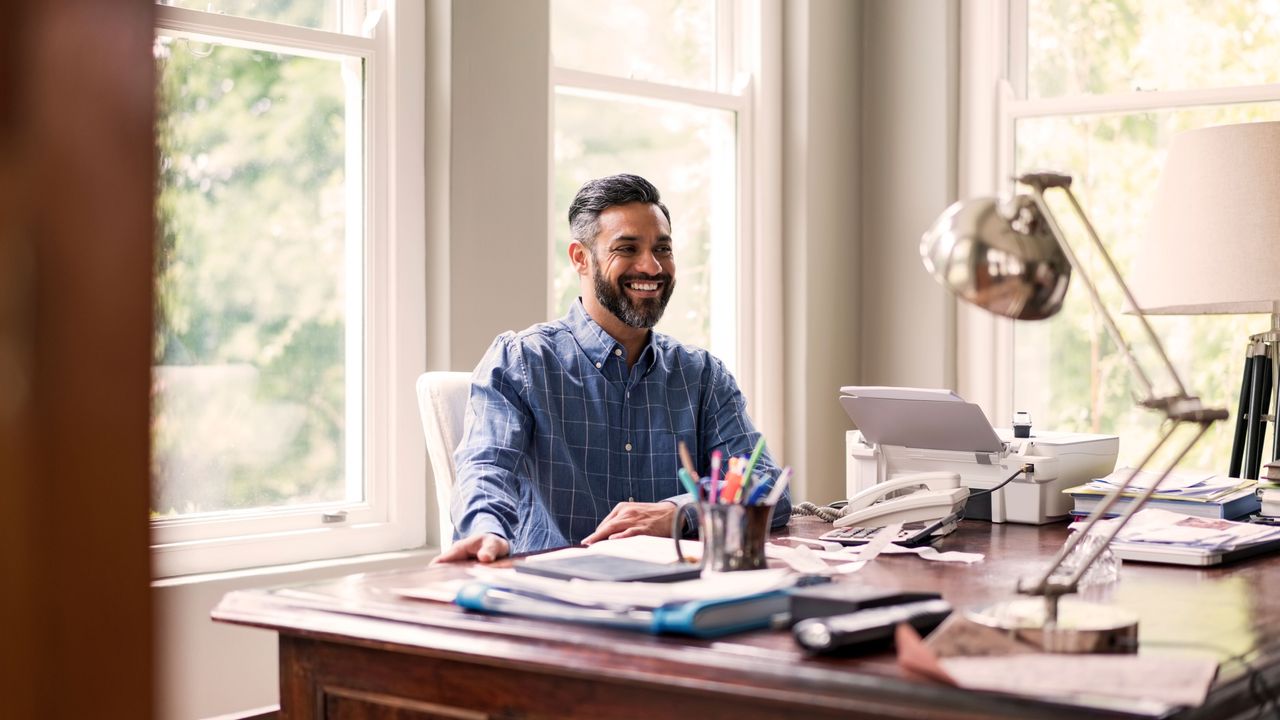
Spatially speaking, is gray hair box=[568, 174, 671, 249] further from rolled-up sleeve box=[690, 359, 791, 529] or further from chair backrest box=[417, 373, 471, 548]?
chair backrest box=[417, 373, 471, 548]

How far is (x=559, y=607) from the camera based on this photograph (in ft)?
4.49

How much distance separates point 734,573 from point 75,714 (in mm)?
1260

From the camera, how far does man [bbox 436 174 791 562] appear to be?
2307 mm

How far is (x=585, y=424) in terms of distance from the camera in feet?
8.21

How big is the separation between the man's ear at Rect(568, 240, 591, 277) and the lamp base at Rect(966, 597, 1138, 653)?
1.52 metres

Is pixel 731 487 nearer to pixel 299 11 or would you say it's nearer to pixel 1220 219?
pixel 1220 219

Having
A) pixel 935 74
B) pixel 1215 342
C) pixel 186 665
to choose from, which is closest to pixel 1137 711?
pixel 186 665

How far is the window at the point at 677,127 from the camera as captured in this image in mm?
3650

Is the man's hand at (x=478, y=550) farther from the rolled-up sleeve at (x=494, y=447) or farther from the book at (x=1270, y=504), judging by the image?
the book at (x=1270, y=504)

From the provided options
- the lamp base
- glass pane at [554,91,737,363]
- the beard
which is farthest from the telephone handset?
glass pane at [554,91,737,363]

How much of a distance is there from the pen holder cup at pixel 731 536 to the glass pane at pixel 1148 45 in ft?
9.69

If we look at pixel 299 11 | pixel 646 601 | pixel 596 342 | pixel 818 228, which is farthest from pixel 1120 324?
pixel 646 601

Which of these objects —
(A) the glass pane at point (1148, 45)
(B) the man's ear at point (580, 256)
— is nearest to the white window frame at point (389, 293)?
(B) the man's ear at point (580, 256)

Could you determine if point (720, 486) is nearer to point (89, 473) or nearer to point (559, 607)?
point (559, 607)
